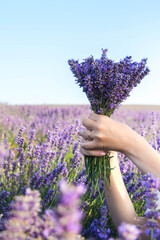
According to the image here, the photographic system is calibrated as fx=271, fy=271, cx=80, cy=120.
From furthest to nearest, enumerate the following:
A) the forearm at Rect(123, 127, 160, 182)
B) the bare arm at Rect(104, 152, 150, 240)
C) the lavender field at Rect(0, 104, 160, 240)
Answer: the bare arm at Rect(104, 152, 150, 240), the forearm at Rect(123, 127, 160, 182), the lavender field at Rect(0, 104, 160, 240)

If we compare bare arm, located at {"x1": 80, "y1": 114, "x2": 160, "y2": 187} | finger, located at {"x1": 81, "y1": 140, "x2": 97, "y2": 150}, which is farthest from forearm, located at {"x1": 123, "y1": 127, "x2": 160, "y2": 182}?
finger, located at {"x1": 81, "y1": 140, "x2": 97, "y2": 150}

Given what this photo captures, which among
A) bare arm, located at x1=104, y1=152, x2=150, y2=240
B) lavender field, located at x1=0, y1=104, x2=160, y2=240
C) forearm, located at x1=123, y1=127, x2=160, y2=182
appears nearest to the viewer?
lavender field, located at x1=0, y1=104, x2=160, y2=240

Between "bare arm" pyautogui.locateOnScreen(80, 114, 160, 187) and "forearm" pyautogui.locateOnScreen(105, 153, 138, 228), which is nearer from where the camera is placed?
"bare arm" pyautogui.locateOnScreen(80, 114, 160, 187)

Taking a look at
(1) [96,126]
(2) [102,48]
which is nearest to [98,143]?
(1) [96,126]

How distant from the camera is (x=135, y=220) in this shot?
1.71m

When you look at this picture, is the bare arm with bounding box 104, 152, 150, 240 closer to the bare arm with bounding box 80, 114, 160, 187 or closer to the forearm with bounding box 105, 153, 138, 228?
the forearm with bounding box 105, 153, 138, 228

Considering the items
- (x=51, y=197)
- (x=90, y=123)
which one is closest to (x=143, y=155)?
(x=90, y=123)

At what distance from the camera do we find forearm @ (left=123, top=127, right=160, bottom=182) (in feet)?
5.21

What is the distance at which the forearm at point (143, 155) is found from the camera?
159 centimetres

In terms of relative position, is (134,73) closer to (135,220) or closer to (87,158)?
(87,158)

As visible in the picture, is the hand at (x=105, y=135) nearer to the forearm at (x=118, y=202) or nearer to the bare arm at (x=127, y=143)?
the bare arm at (x=127, y=143)

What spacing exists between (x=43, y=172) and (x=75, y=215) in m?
2.33

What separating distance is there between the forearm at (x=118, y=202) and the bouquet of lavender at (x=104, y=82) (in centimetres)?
5

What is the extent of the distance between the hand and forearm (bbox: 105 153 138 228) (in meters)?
0.21
